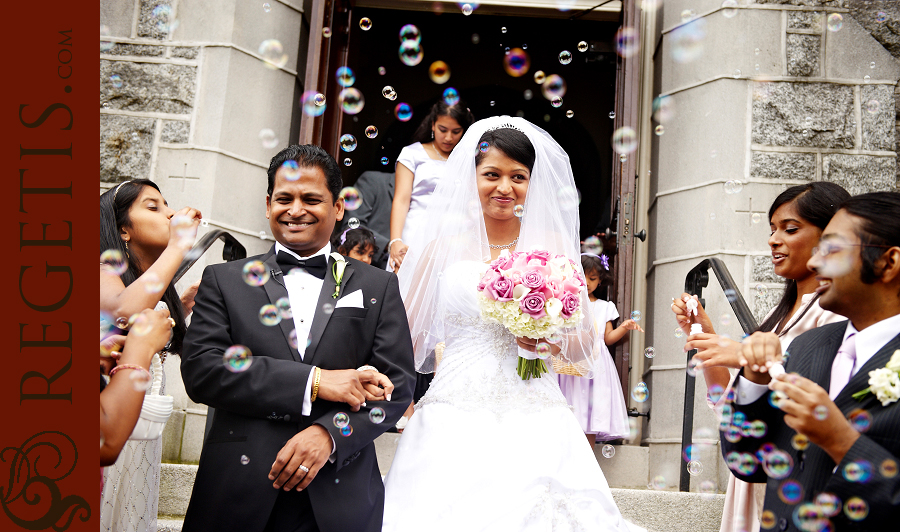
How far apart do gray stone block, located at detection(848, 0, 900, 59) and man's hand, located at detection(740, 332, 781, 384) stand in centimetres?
514

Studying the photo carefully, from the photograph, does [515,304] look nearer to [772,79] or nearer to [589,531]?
[589,531]

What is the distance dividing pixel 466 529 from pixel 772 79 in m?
4.80

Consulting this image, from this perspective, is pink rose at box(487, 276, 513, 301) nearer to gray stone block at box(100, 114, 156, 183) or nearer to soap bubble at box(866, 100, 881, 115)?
gray stone block at box(100, 114, 156, 183)

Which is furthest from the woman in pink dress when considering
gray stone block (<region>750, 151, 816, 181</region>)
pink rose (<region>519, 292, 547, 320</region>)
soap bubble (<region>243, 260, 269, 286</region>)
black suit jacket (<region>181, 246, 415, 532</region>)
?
gray stone block (<region>750, 151, 816, 181</region>)

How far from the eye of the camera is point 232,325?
2.80m

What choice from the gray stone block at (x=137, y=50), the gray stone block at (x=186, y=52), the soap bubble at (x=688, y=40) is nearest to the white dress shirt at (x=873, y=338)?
the soap bubble at (x=688, y=40)

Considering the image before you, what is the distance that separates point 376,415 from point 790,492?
4.38ft

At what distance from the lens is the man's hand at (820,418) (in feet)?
6.63

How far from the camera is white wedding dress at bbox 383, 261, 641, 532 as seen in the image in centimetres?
310

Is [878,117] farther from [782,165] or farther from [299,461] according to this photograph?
[299,461]

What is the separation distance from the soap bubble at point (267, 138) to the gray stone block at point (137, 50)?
103 centimetres

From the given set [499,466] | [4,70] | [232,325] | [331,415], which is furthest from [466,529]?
[4,70]

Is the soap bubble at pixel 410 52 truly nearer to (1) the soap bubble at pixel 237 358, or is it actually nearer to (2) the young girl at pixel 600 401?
(2) the young girl at pixel 600 401

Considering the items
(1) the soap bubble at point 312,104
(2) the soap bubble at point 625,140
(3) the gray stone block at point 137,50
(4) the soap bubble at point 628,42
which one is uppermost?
(4) the soap bubble at point 628,42
